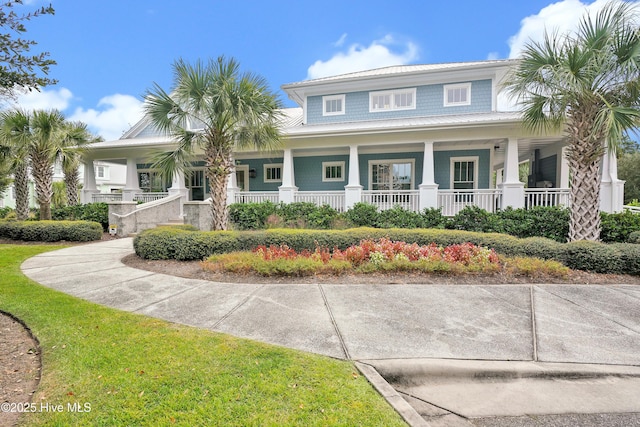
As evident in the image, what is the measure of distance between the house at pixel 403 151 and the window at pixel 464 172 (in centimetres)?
4

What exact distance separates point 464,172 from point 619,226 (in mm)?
5865

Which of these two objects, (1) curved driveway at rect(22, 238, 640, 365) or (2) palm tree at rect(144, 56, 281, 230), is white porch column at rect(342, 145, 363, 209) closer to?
(2) palm tree at rect(144, 56, 281, 230)

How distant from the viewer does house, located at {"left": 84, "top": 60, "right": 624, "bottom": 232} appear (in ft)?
35.9

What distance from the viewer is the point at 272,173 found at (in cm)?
1559

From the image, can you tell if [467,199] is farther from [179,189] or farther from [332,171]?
[179,189]

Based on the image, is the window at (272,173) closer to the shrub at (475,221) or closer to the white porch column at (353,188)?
the white porch column at (353,188)

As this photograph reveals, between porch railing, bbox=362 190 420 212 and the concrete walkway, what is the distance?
670 cm

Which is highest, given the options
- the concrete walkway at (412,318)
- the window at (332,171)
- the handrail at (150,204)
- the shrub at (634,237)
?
the window at (332,171)

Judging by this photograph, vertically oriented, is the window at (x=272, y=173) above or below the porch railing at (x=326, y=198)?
above

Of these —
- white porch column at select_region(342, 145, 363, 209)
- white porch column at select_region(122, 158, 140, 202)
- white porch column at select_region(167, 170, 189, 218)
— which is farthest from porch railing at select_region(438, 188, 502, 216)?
white porch column at select_region(122, 158, 140, 202)

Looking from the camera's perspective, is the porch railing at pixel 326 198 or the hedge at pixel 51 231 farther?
the porch railing at pixel 326 198

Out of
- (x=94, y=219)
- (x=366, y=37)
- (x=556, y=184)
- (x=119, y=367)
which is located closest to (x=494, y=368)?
(x=119, y=367)

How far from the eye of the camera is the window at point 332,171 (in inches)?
580

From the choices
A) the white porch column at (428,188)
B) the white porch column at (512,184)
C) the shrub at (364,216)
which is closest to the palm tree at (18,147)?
the shrub at (364,216)
